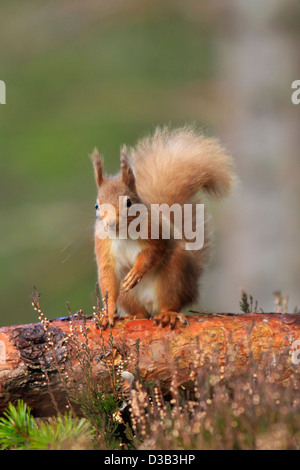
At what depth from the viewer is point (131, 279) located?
7.90 feet

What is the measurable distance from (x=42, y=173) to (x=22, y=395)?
535cm

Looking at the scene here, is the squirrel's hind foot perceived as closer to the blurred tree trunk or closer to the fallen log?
the fallen log

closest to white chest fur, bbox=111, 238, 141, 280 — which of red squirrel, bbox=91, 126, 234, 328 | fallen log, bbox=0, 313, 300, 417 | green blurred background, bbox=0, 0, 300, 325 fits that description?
red squirrel, bbox=91, 126, 234, 328

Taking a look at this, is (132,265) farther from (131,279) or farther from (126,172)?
(126,172)

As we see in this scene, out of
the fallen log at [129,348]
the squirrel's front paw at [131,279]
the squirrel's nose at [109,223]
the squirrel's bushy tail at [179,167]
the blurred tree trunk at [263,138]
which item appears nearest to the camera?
the fallen log at [129,348]

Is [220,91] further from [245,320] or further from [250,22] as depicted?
[245,320]

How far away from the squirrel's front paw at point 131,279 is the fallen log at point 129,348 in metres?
0.16

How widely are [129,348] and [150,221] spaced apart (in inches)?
18.9

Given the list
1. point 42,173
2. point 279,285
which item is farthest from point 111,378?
point 42,173

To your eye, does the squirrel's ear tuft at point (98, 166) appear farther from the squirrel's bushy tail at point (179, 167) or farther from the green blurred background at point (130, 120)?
the green blurred background at point (130, 120)

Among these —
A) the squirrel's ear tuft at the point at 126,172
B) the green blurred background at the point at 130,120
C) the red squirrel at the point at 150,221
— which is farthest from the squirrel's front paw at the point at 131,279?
the green blurred background at the point at 130,120

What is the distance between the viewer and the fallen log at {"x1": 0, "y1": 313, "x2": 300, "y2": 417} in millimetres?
2127

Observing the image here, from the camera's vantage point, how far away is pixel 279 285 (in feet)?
16.9

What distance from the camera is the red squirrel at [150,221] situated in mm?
2373
